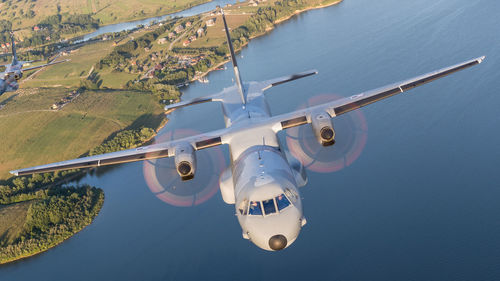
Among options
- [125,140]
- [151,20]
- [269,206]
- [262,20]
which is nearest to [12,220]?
[125,140]

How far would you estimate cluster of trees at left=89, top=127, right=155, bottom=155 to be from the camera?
67.6 m

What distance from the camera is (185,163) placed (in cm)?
2528

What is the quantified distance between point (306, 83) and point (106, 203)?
45442 mm

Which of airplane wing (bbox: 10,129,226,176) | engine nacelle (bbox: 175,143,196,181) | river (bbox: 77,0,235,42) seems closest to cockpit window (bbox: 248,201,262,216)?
engine nacelle (bbox: 175,143,196,181)

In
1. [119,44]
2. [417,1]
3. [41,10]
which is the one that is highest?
[41,10]

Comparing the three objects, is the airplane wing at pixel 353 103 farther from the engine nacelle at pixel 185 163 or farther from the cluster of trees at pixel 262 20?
the cluster of trees at pixel 262 20

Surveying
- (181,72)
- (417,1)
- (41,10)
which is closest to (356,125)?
(181,72)

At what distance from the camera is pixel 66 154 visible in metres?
71.2

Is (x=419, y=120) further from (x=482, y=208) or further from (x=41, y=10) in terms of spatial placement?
(x=41, y=10)

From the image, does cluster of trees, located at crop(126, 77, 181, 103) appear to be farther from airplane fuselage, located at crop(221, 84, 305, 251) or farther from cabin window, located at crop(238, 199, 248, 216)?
cabin window, located at crop(238, 199, 248, 216)

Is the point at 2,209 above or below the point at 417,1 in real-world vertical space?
below

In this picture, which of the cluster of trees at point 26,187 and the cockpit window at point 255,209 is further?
the cluster of trees at point 26,187

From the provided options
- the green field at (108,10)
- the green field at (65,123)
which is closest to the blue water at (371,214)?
the green field at (65,123)

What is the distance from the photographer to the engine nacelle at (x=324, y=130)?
25.2m
